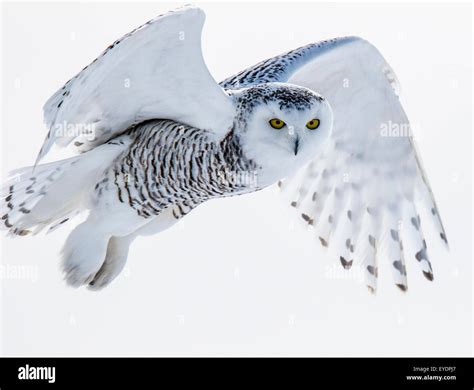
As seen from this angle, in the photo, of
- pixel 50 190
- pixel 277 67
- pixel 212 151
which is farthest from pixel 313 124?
pixel 50 190

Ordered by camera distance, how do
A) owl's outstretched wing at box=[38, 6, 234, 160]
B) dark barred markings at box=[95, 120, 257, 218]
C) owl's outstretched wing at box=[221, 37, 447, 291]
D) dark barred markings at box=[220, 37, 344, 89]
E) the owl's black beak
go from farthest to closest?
owl's outstretched wing at box=[221, 37, 447, 291]
dark barred markings at box=[220, 37, 344, 89]
dark barred markings at box=[95, 120, 257, 218]
the owl's black beak
owl's outstretched wing at box=[38, 6, 234, 160]

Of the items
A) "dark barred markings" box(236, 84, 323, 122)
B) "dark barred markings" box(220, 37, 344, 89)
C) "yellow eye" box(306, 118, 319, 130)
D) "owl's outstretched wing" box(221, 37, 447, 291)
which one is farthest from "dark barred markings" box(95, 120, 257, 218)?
"owl's outstretched wing" box(221, 37, 447, 291)

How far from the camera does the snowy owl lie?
4.96m

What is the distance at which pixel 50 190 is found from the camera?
5.66 metres

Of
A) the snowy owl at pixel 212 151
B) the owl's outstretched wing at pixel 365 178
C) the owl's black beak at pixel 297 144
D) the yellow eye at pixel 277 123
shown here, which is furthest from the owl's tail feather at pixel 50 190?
the owl's outstretched wing at pixel 365 178

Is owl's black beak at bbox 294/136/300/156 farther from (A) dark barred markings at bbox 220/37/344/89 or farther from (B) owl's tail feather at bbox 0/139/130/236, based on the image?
(B) owl's tail feather at bbox 0/139/130/236

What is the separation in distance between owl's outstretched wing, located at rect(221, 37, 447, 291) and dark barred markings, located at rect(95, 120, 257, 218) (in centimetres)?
119

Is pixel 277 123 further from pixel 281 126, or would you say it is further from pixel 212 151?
pixel 212 151

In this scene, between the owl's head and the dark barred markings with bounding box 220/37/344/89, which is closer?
the owl's head

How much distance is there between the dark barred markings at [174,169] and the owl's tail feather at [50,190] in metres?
0.10

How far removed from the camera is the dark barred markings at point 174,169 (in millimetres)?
5145
